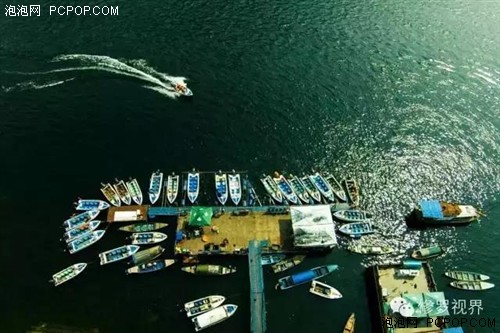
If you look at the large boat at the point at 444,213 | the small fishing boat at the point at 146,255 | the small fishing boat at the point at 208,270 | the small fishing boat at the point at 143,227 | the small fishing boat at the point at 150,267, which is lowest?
the small fishing boat at the point at 208,270

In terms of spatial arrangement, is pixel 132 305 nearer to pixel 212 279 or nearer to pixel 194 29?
pixel 212 279

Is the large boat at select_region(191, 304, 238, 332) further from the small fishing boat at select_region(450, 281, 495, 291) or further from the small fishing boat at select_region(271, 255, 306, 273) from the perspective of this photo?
the small fishing boat at select_region(450, 281, 495, 291)

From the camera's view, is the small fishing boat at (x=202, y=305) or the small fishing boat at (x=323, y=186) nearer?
the small fishing boat at (x=202, y=305)

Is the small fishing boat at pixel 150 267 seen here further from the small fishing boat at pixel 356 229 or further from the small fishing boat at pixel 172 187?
the small fishing boat at pixel 356 229

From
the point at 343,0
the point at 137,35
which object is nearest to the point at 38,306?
the point at 137,35

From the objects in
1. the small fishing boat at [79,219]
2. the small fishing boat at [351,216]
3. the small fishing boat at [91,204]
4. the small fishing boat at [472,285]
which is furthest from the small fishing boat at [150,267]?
the small fishing boat at [472,285]

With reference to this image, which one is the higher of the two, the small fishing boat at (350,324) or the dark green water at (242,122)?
the dark green water at (242,122)

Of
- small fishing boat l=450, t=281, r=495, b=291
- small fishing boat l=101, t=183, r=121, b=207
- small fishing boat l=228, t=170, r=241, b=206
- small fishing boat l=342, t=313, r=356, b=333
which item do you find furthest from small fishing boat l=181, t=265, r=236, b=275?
small fishing boat l=450, t=281, r=495, b=291
